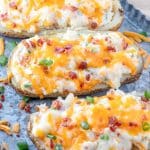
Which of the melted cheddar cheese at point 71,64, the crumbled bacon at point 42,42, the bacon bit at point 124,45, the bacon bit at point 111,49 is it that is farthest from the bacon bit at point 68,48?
the bacon bit at point 124,45

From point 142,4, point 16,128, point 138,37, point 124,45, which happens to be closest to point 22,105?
point 16,128

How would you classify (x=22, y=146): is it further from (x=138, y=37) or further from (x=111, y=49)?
(x=138, y=37)

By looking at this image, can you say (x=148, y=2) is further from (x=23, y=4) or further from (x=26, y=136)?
(x=26, y=136)

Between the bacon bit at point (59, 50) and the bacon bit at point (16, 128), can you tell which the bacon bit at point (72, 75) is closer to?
the bacon bit at point (59, 50)

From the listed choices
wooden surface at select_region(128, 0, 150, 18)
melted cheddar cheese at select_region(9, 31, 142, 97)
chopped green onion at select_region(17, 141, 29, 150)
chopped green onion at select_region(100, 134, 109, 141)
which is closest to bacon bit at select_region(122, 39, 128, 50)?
melted cheddar cheese at select_region(9, 31, 142, 97)

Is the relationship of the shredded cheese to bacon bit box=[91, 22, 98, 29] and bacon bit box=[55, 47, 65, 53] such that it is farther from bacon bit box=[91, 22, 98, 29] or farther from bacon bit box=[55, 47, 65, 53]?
bacon bit box=[55, 47, 65, 53]

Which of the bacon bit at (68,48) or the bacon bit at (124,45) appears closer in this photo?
the bacon bit at (68,48)
